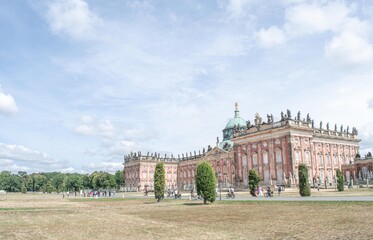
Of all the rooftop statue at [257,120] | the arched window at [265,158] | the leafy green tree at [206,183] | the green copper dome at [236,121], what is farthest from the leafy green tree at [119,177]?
the leafy green tree at [206,183]

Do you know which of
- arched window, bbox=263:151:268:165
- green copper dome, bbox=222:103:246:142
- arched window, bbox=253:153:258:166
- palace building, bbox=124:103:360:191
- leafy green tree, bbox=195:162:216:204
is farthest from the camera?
green copper dome, bbox=222:103:246:142

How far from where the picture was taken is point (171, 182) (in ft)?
387

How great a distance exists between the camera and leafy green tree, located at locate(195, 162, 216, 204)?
38.1 metres

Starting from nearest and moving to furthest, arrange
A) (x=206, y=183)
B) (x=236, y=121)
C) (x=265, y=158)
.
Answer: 1. (x=206, y=183)
2. (x=265, y=158)
3. (x=236, y=121)

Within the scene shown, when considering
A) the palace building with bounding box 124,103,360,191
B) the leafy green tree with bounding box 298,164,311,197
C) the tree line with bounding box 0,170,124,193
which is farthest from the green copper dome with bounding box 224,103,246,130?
the leafy green tree with bounding box 298,164,311,197

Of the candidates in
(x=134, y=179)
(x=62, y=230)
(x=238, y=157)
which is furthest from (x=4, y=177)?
(x=62, y=230)

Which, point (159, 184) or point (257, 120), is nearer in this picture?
point (159, 184)

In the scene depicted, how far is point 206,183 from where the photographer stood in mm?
38375

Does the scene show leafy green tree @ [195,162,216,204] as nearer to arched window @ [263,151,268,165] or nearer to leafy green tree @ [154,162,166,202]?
leafy green tree @ [154,162,166,202]

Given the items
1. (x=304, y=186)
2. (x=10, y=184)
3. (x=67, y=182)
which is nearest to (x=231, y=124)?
(x=304, y=186)

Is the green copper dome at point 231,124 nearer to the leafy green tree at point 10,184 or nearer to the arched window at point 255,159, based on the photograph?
the arched window at point 255,159

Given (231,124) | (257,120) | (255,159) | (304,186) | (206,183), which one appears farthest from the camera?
(231,124)

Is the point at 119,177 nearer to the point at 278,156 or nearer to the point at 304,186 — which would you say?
the point at 278,156

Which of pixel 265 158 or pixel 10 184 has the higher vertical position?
pixel 265 158
